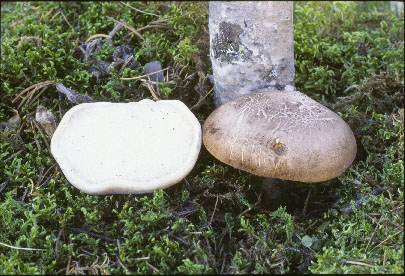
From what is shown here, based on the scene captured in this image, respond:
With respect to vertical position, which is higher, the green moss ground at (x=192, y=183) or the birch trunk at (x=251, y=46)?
the birch trunk at (x=251, y=46)

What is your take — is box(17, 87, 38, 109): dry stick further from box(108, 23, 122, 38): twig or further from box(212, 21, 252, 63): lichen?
box(212, 21, 252, 63): lichen

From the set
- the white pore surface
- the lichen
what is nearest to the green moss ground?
the white pore surface

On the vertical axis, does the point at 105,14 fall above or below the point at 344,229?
above

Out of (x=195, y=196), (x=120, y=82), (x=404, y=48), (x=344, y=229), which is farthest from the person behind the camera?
(x=404, y=48)

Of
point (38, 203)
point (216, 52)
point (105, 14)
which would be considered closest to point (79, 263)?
point (38, 203)

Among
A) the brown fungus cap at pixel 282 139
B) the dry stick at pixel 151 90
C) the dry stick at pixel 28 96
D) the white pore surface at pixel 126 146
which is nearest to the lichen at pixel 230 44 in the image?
the brown fungus cap at pixel 282 139

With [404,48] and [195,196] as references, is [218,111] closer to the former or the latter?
[195,196]

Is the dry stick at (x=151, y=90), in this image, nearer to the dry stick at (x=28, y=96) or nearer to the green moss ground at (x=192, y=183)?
the green moss ground at (x=192, y=183)
